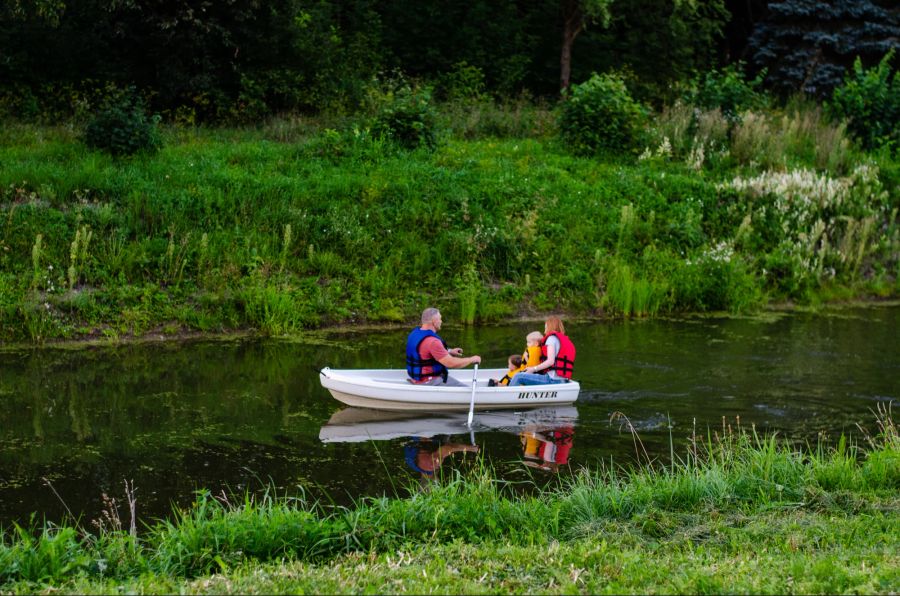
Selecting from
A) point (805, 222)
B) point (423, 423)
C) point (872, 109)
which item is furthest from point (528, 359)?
point (872, 109)

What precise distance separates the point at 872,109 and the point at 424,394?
733 inches

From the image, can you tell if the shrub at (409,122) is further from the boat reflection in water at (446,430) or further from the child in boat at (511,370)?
the boat reflection in water at (446,430)

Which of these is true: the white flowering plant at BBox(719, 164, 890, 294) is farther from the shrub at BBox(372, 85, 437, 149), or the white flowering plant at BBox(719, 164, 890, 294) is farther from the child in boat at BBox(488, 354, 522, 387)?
the child in boat at BBox(488, 354, 522, 387)

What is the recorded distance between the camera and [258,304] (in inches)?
691

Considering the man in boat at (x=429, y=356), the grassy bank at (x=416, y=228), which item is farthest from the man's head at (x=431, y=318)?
the grassy bank at (x=416, y=228)

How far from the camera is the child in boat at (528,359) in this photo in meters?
14.6

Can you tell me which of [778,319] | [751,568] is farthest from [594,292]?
[751,568]

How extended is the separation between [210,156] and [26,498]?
511 inches

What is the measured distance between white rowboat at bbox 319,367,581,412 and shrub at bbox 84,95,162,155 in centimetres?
942

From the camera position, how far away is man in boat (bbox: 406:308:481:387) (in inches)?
548

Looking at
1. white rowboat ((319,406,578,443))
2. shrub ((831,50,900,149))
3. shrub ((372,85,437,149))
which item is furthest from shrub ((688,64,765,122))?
white rowboat ((319,406,578,443))

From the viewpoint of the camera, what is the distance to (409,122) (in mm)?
23547

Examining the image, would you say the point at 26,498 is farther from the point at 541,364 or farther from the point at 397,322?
the point at 397,322

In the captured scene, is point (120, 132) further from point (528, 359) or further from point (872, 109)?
point (872, 109)
